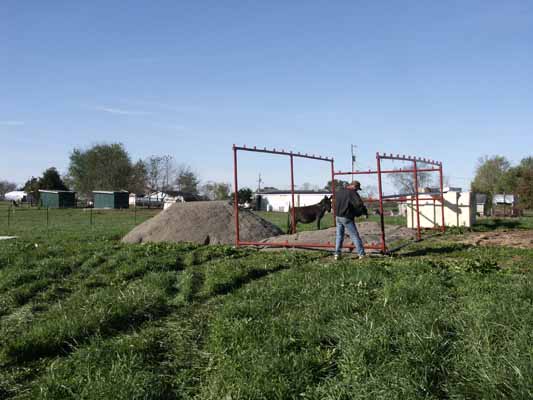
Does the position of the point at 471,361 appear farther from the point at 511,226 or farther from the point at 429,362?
the point at 511,226

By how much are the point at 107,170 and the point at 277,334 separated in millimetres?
80233

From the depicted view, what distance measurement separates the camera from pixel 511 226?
17641mm

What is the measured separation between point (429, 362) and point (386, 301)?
1716 mm

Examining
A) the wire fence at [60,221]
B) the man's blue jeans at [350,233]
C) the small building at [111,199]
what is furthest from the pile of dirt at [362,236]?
the small building at [111,199]

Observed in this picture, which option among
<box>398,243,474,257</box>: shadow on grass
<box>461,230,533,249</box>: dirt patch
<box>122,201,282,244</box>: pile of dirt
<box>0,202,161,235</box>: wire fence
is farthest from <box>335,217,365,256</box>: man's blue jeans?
<box>0,202,161,235</box>: wire fence

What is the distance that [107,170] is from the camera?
80.1 meters

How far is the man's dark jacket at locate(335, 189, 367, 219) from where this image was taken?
9.82 meters

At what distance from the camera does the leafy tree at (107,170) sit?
80062 millimetres

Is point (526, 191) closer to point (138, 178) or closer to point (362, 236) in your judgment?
point (362, 236)

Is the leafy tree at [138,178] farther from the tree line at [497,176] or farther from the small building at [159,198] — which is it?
the tree line at [497,176]

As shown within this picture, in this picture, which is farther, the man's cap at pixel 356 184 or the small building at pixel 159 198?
the small building at pixel 159 198

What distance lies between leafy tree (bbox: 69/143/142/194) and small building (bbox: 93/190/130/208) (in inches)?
608

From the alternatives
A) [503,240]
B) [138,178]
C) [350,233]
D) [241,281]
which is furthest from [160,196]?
[241,281]

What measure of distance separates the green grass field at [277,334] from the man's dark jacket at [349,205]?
1923 mm
